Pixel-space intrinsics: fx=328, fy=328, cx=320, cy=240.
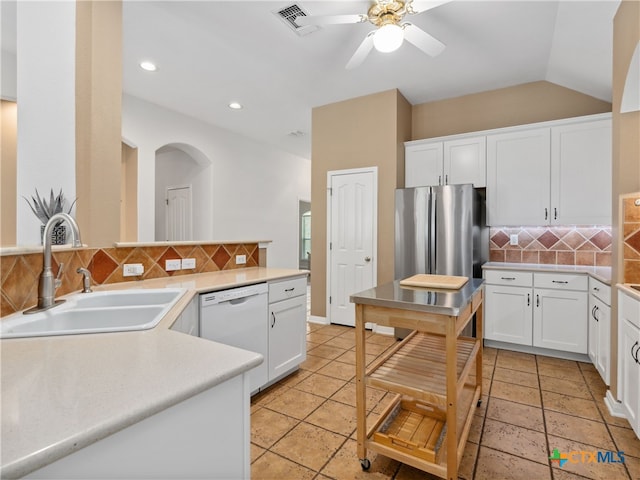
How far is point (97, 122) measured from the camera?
2.14m

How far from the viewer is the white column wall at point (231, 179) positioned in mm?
4536

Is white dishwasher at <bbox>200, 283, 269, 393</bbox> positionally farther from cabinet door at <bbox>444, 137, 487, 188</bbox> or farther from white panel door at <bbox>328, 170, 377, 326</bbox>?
cabinet door at <bbox>444, 137, 487, 188</bbox>

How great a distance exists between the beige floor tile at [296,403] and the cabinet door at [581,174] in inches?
118

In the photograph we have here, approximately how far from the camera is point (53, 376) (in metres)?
0.76

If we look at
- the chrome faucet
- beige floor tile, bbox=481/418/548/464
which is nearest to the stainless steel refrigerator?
beige floor tile, bbox=481/418/548/464

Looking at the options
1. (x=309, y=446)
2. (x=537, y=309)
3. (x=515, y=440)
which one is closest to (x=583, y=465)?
(x=515, y=440)

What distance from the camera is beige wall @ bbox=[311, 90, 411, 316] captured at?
4035 millimetres

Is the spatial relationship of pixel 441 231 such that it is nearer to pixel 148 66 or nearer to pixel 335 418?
pixel 335 418

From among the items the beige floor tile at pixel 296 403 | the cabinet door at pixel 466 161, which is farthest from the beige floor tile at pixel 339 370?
the cabinet door at pixel 466 161

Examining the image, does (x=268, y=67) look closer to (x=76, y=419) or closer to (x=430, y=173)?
(x=430, y=173)

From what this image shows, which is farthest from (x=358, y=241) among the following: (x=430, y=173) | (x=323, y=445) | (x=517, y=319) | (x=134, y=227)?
(x=134, y=227)

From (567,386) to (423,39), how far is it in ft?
9.60

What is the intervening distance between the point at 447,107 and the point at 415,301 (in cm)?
361

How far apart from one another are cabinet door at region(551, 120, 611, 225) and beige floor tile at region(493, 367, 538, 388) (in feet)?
5.24
